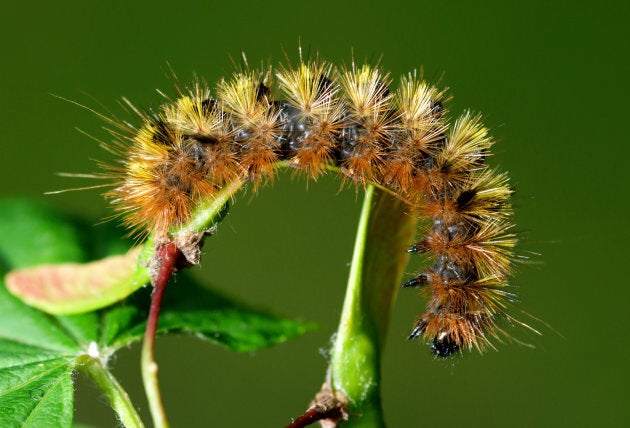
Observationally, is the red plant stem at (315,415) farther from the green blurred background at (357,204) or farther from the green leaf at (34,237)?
the green blurred background at (357,204)

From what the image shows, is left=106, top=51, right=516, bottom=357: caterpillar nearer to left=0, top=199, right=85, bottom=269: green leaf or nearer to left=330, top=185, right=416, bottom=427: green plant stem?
left=330, top=185, right=416, bottom=427: green plant stem

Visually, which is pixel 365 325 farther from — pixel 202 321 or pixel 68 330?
pixel 68 330

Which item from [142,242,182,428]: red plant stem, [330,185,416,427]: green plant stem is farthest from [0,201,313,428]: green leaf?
[330,185,416,427]: green plant stem

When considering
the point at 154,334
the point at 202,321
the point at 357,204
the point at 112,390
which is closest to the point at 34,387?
the point at 112,390

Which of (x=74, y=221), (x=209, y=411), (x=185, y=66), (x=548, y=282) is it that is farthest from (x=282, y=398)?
(x=74, y=221)

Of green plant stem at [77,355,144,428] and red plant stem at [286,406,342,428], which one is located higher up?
green plant stem at [77,355,144,428]

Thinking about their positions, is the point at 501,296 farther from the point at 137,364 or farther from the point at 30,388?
the point at 137,364

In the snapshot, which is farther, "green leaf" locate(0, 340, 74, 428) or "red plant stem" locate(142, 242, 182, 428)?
"green leaf" locate(0, 340, 74, 428)
